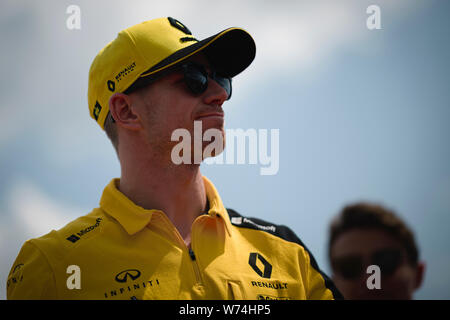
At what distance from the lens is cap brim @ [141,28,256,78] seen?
3.26m

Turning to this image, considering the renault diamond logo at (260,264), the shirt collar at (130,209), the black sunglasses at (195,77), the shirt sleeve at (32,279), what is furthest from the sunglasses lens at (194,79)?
the shirt sleeve at (32,279)

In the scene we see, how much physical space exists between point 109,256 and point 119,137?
3.41 feet

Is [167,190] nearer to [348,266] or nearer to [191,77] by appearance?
[191,77]

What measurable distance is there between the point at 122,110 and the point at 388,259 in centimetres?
222

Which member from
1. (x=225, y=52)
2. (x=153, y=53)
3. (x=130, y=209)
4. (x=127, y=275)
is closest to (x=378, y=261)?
(x=127, y=275)

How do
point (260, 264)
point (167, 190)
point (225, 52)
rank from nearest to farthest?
1. point (260, 264)
2. point (167, 190)
3. point (225, 52)

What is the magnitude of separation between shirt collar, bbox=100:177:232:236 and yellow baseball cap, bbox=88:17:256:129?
27.9 inches

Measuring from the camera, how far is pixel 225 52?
346 cm

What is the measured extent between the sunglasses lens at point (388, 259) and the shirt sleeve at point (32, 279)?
1.96m
